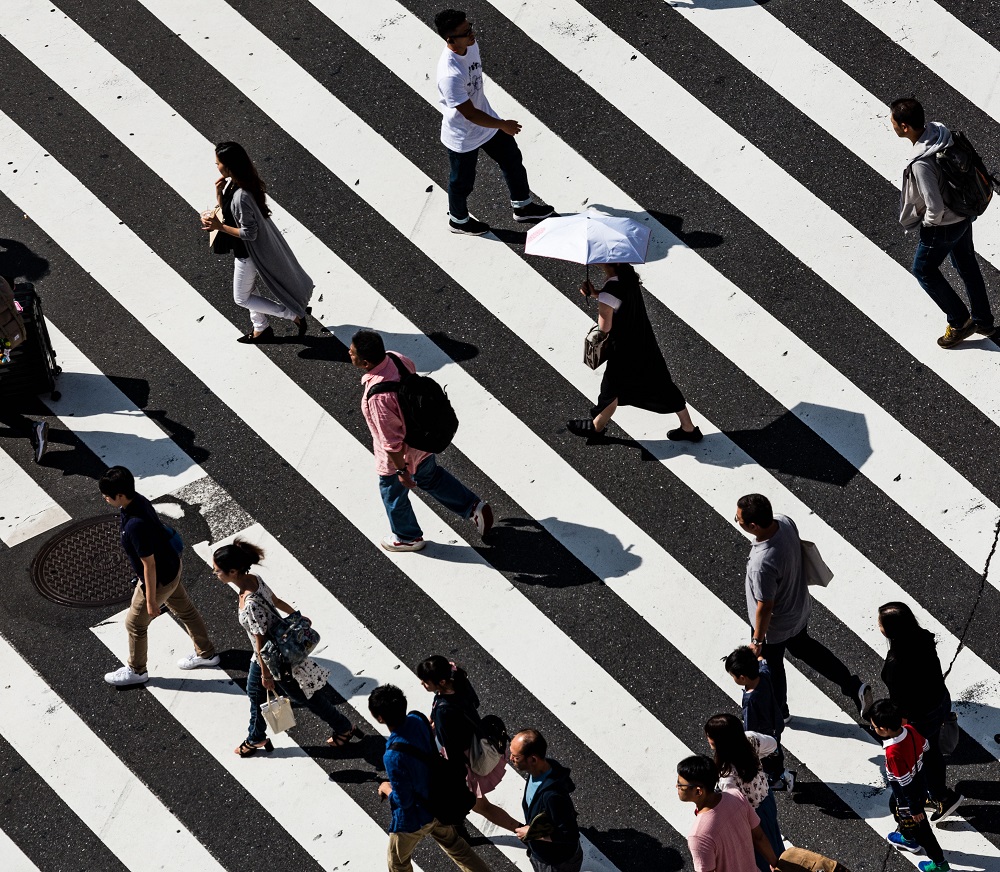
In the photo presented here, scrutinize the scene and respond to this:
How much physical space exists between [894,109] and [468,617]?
4.46 meters

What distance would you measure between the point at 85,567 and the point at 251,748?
195 cm

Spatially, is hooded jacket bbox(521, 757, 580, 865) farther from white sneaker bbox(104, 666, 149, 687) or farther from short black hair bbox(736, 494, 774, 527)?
white sneaker bbox(104, 666, 149, 687)

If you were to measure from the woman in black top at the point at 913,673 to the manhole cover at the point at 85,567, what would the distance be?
16.5 ft

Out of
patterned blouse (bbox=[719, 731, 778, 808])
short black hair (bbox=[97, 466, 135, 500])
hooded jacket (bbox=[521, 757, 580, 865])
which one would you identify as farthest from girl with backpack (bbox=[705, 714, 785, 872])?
short black hair (bbox=[97, 466, 135, 500])

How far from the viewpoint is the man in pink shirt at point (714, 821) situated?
7.49m

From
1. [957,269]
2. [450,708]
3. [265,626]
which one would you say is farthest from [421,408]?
[957,269]

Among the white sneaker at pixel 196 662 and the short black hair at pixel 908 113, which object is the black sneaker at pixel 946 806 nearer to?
the short black hair at pixel 908 113

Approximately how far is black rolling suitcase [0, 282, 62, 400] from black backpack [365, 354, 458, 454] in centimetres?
289

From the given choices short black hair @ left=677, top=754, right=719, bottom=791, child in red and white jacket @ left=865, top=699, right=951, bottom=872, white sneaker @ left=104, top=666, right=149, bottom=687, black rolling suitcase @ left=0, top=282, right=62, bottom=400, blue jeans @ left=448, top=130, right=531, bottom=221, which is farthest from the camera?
blue jeans @ left=448, top=130, right=531, bottom=221

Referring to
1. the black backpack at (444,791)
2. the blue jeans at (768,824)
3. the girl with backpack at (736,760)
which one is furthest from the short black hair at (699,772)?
the black backpack at (444,791)

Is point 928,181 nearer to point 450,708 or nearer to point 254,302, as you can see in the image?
point 254,302

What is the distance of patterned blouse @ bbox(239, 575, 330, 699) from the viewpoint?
876 cm

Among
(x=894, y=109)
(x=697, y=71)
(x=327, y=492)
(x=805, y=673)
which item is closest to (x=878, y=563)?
(x=805, y=673)

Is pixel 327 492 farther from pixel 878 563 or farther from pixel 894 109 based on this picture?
pixel 894 109
